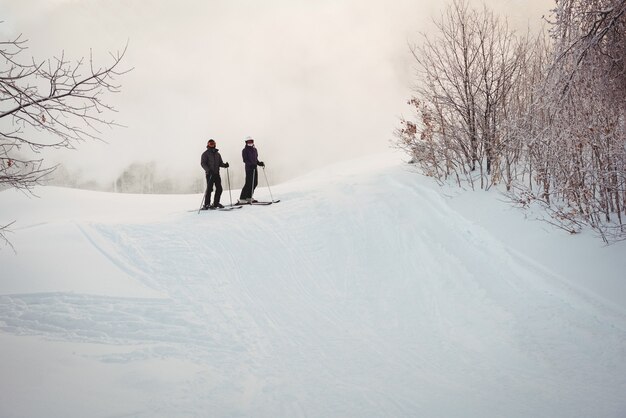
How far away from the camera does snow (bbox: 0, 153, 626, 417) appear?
3.98m

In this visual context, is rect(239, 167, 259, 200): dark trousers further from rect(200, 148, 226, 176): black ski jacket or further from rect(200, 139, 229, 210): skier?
rect(200, 148, 226, 176): black ski jacket

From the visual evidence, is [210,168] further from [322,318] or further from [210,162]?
[322,318]

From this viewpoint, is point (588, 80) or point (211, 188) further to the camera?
point (211, 188)

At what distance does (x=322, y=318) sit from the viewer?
5.91m

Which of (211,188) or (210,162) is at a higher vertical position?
(210,162)

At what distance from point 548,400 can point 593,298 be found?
7.41ft

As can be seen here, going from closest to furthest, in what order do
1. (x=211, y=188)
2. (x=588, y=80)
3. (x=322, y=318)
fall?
(x=588, y=80)
(x=322, y=318)
(x=211, y=188)

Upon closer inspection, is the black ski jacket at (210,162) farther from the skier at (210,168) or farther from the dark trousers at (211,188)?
the dark trousers at (211,188)

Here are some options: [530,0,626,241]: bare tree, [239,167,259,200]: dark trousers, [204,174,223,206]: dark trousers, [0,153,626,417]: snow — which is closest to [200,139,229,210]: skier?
[204,174,223,206]: dark trousers

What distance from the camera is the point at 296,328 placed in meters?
5.58

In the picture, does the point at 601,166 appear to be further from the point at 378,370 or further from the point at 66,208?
the point at 66,208

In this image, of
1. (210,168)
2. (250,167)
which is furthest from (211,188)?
(250,167)

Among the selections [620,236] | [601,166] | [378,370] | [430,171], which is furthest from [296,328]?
[430,171]

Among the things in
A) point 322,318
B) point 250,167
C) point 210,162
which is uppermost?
point 210,162
